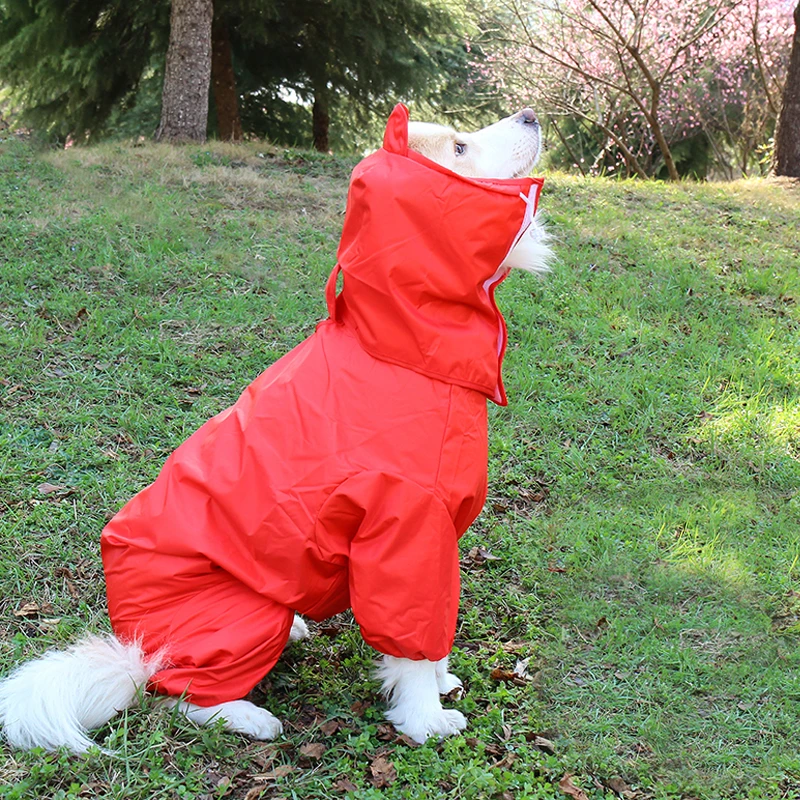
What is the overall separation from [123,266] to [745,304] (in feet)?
15.3

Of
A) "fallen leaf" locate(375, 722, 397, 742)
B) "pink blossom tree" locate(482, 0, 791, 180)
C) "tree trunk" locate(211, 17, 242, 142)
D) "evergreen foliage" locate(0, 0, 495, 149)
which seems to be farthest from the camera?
"pink blossom tree" locate(482, 0, 791, 180)

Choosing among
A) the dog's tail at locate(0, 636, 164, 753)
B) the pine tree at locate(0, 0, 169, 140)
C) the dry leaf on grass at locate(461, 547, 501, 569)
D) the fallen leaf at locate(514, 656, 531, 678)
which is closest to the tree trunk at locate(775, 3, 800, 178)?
the pine tree at locate(0, 0, 169, 140)

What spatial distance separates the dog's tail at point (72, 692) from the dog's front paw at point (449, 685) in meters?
1.03

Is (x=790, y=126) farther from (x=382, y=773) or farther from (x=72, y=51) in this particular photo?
(x=382, y=773)

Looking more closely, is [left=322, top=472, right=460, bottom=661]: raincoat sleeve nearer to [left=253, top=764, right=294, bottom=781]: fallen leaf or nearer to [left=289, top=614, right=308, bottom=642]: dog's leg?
[left=253, top=764, right=294, bottom=781]: fallen leaf

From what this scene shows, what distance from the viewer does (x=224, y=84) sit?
10.5 meters

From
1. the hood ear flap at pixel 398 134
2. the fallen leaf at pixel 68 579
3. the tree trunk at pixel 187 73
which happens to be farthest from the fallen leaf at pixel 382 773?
the tree trunk at pixel 187 73

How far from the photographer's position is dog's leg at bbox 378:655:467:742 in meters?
2.88

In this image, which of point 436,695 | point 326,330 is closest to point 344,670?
point 436,695

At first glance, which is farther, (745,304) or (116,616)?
(745,304)

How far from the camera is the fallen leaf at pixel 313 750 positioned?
2.84m

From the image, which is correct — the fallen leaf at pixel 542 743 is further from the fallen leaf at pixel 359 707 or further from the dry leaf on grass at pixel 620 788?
the fallen leaf at pixel 359 707

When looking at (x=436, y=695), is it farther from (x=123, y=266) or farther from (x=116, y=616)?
(x=123, y=266)

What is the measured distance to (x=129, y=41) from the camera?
9898mm
